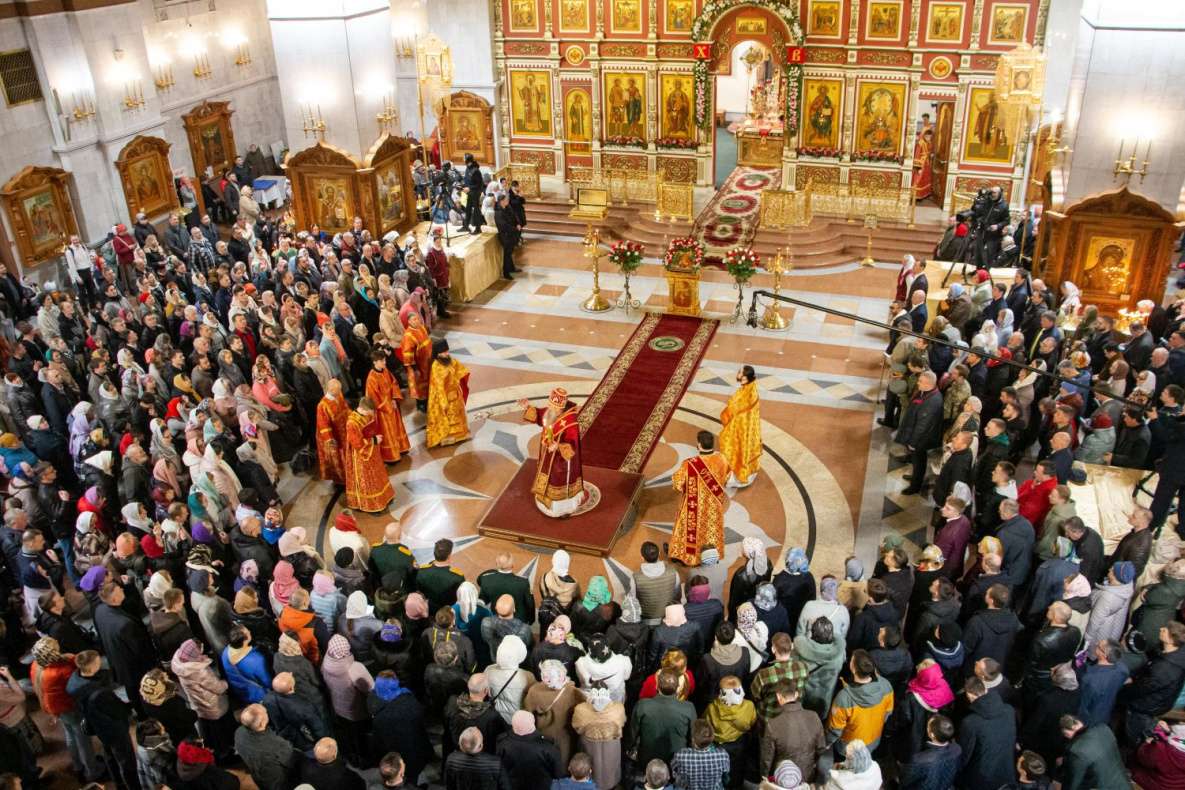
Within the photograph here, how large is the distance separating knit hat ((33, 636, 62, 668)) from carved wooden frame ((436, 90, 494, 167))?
1709 centimetres

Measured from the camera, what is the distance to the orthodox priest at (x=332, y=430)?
11203mm

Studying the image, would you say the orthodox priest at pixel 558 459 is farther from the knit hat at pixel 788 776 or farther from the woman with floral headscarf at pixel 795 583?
the knit hat at pixel 788 776

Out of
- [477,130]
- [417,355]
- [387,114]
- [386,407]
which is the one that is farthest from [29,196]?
[386,407]

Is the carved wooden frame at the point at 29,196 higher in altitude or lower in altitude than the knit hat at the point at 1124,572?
higher

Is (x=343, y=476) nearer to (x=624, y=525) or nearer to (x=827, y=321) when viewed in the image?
(x=624, y=525)

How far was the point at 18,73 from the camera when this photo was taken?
1700 centimetres

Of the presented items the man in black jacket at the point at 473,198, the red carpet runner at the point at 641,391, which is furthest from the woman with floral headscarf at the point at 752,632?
the man in black jacket at the point at 473,198

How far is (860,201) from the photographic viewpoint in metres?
20.4

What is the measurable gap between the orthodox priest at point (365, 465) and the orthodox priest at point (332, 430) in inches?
7.6

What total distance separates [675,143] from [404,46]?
30.2 ft

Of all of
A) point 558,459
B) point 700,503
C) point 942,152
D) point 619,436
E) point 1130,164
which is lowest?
point 619,436

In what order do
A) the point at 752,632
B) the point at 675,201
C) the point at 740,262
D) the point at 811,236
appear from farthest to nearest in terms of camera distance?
1. the point at 675,201
2. the point at 811,236
3. the point at 740,262
4. the point at 752,632

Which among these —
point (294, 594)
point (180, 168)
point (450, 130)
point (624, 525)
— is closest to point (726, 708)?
point (294, 594)

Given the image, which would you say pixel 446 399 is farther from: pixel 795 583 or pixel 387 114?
pixel 387 114
